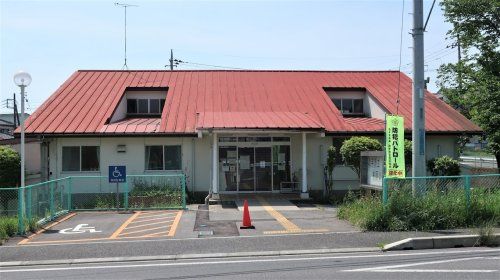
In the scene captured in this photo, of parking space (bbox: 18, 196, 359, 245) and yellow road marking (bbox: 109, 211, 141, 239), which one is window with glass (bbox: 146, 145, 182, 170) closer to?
parking space (bbox: 18, 196, 359, 245)

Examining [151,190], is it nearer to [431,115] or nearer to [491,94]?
[431,115]

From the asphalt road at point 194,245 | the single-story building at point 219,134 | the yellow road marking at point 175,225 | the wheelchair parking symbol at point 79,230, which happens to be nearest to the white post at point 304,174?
the single-story building at point 219,134

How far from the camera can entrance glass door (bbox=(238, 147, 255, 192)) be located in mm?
21922

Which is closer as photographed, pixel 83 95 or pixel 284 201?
pixel 284 201

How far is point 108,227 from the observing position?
45.8 feet

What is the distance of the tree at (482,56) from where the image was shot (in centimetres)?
2589

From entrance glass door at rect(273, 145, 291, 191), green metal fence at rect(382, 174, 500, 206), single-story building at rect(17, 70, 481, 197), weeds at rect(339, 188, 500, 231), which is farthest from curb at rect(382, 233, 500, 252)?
entrance glass door at rect(273, 145, 291, 191)

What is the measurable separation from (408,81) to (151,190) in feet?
53.4

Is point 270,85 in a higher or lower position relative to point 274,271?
higher

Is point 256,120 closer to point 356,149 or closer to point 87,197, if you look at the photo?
point 356,149

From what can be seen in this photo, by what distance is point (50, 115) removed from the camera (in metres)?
22.2

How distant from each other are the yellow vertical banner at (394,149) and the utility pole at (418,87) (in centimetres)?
41

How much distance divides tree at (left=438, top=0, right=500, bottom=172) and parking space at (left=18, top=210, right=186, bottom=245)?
18044 mm

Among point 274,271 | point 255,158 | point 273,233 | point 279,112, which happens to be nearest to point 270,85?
point 279,112
